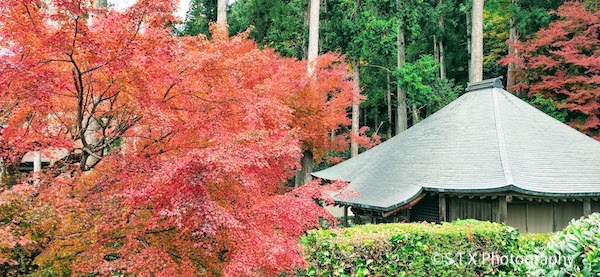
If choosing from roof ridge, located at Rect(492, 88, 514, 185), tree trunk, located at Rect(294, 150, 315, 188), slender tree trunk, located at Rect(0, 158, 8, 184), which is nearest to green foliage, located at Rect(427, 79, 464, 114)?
tree trunk, located at Rect(294, 150, 315, 188)

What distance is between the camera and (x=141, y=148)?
6102 millimetres

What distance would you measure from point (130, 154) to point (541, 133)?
993 cm

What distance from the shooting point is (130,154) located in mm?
5918

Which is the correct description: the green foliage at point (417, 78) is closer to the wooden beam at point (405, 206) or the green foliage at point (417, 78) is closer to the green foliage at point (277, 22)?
the green foliage at point (277, 22)

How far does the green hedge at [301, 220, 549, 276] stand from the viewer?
20.7 ft

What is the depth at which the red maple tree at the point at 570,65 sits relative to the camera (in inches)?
621

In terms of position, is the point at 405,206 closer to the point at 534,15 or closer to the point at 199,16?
the point at 534,15

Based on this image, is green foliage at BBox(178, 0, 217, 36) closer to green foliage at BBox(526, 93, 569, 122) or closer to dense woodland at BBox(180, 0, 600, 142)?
dense woodland at BBox(180, 0, 600, 142)

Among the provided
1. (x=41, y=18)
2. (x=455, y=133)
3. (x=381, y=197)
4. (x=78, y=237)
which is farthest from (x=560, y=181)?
(x=41, y=18)

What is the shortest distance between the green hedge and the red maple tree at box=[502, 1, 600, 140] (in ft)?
34.4

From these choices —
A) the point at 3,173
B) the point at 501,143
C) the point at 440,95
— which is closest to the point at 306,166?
the point at 440,95

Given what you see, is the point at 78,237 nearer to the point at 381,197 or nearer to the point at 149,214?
the point at 149,214

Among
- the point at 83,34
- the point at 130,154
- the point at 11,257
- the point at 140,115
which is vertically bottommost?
the point at 11,257

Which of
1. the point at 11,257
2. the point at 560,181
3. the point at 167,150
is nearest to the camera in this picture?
the point at 11,257
